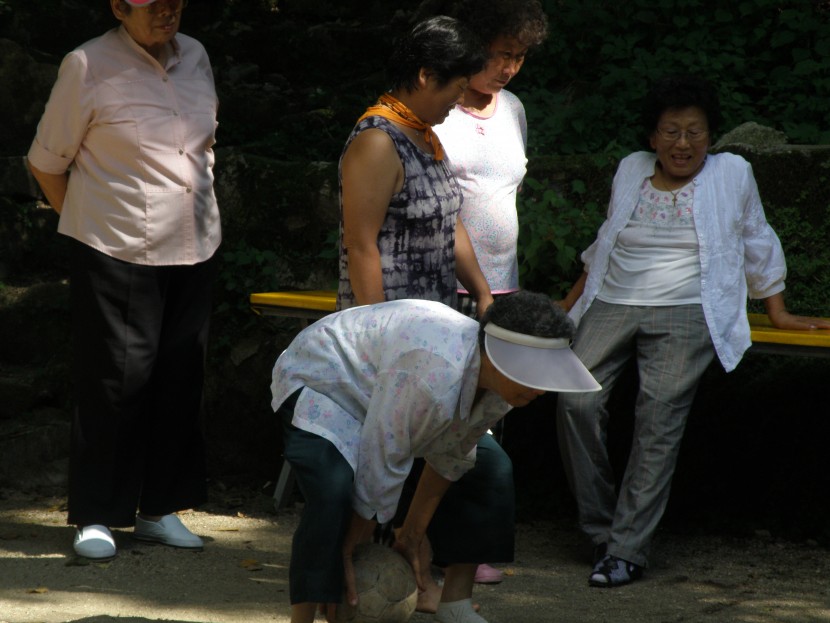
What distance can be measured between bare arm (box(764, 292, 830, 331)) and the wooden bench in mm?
35

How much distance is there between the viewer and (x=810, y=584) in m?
4.36

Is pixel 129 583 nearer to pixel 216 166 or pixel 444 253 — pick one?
pixel 444 253

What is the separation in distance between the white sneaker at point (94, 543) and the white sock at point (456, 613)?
1.42 m

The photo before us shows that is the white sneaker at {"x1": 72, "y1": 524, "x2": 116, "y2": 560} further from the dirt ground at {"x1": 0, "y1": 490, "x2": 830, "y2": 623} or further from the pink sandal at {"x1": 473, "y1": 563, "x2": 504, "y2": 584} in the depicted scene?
the pink sandal at {"x1": 473, "y1": 563, "x2": 504, "y2": 584}

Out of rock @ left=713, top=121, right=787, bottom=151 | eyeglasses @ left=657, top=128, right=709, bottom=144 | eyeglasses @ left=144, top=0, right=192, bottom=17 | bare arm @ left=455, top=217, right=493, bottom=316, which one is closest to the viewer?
bare arm @ left=455, top=217, right=493, bottom=316

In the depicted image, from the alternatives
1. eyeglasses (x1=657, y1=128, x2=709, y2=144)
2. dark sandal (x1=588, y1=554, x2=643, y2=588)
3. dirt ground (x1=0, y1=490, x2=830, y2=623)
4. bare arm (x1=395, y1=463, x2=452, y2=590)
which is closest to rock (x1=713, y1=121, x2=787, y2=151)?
eyeglasses (x1=657, y1=128, x2=709, y2=144)

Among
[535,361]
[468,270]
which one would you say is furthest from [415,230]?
[535,361]

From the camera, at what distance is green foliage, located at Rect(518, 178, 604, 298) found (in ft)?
16.9

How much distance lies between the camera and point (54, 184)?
14.2 feet

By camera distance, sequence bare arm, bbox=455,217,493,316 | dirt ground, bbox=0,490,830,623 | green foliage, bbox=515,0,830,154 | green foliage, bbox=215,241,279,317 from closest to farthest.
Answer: dirt ground, bbox=0,490,830,623 → bare arm, bbox=455,217,493,316 → green foliage, bbox=215,241,279,317 → green foliage, bbox=515,0,830,154

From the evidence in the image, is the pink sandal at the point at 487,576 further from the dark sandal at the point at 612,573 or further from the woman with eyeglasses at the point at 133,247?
the woman with eyeglasses at the point at 133,247

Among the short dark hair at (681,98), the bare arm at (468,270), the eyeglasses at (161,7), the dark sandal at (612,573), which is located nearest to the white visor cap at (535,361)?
the bare arm at (468,270)

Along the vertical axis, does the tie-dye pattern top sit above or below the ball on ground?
above

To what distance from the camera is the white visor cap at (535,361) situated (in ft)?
9.37
